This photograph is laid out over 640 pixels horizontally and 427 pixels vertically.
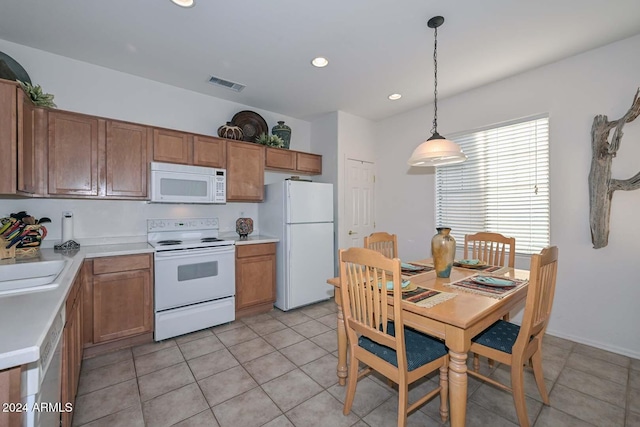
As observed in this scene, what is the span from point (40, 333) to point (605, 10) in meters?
3.71

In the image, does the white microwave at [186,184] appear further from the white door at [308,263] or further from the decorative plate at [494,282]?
the decorative plate at [494,282]

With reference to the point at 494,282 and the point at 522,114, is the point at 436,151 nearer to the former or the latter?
the point at 494,282

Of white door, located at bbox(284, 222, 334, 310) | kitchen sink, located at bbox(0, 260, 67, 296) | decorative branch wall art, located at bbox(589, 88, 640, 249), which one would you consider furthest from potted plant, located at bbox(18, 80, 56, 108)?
decorative branch wall art, located at bbox(589, 88, 640, 249)

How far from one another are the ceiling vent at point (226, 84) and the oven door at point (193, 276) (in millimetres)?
1876

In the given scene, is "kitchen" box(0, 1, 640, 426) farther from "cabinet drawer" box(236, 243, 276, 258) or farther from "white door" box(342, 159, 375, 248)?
"white door" box(342, 159, 375, 248)

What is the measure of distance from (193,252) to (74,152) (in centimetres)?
136

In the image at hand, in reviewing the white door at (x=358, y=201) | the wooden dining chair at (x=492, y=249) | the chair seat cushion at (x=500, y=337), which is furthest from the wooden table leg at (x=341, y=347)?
the white door at (x=358, y=201)

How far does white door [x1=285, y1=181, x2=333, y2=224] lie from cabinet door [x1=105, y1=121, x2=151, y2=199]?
5.03 ft

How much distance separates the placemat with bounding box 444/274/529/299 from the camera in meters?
1.66

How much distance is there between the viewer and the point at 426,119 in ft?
12.5

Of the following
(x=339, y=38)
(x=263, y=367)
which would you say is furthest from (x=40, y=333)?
(x=339, y=38)

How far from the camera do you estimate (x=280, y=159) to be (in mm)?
3805

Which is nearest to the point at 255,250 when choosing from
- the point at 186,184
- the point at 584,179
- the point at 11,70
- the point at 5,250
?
the point at 186,184

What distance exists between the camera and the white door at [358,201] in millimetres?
4121
